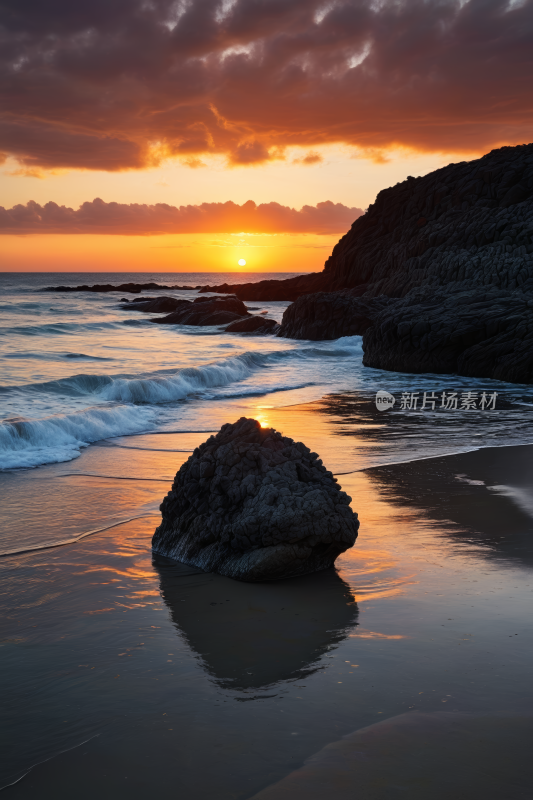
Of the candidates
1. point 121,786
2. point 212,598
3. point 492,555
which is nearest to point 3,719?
point 121,786

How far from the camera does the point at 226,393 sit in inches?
627

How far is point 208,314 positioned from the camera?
43.9 metres

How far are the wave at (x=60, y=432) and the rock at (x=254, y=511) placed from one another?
12.1 feet

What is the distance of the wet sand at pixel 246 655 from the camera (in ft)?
8.14

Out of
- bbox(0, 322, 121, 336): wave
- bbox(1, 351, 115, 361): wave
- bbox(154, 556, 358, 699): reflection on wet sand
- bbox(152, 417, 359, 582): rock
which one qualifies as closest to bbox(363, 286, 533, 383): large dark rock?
bbox(1, 351, 115, 361): wave

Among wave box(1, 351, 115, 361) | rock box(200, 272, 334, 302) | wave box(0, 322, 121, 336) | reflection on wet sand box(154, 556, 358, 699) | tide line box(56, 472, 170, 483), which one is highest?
rock box(200, 272, 334, 302)

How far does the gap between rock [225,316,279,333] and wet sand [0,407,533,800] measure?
3296 cm

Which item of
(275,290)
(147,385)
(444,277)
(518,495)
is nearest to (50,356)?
(147,385)

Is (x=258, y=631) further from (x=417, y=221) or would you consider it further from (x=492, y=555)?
(x=417, y=221)

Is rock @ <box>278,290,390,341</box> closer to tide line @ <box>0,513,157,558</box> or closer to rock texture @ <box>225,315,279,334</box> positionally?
rock texture @ <box>225,315,279,334</box>

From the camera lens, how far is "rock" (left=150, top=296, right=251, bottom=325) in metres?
43.4

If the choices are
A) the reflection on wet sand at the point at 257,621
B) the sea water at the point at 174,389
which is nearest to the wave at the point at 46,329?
the sea water at the point at 174,389

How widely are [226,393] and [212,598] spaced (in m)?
11.9


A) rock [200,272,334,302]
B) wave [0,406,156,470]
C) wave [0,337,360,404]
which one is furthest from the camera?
rock [200,272,334,302]
